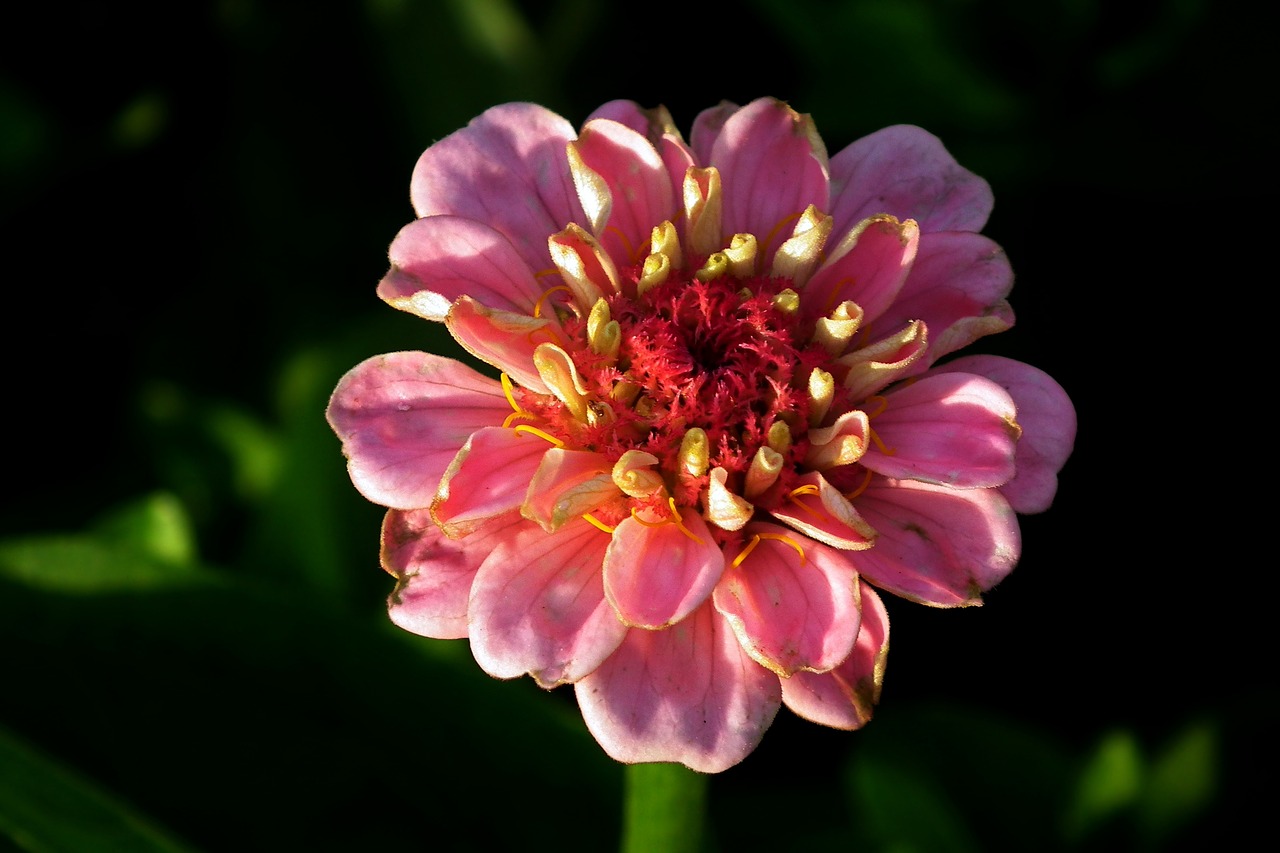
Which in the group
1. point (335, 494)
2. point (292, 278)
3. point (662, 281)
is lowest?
point (335, 494)

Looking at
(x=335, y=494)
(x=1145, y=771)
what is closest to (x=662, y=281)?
(x=335, y=494)

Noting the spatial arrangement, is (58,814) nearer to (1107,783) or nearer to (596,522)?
(596,522)

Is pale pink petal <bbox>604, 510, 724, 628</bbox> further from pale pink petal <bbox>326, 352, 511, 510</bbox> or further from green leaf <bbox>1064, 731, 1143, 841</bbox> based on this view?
green leaf <bbox>1064, 731, 1143, 841</bbox>

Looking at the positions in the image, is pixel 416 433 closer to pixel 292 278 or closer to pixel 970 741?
pixel 970 741

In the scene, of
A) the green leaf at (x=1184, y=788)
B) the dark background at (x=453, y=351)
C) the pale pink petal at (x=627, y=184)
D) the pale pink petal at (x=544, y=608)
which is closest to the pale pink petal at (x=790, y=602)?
the pale pink petal at (x=544, y=608)

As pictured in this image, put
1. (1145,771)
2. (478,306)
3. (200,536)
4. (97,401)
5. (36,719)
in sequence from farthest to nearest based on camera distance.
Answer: (97,401) < (200,536) < (1145,771) < (36,719) < (478,306)

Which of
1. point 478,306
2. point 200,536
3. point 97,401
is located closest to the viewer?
point 478,306

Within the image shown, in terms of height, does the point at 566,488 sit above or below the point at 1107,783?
above

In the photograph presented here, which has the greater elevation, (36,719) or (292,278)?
(292,278)

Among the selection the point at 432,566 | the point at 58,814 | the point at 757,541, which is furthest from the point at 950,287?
the point at 58,814
